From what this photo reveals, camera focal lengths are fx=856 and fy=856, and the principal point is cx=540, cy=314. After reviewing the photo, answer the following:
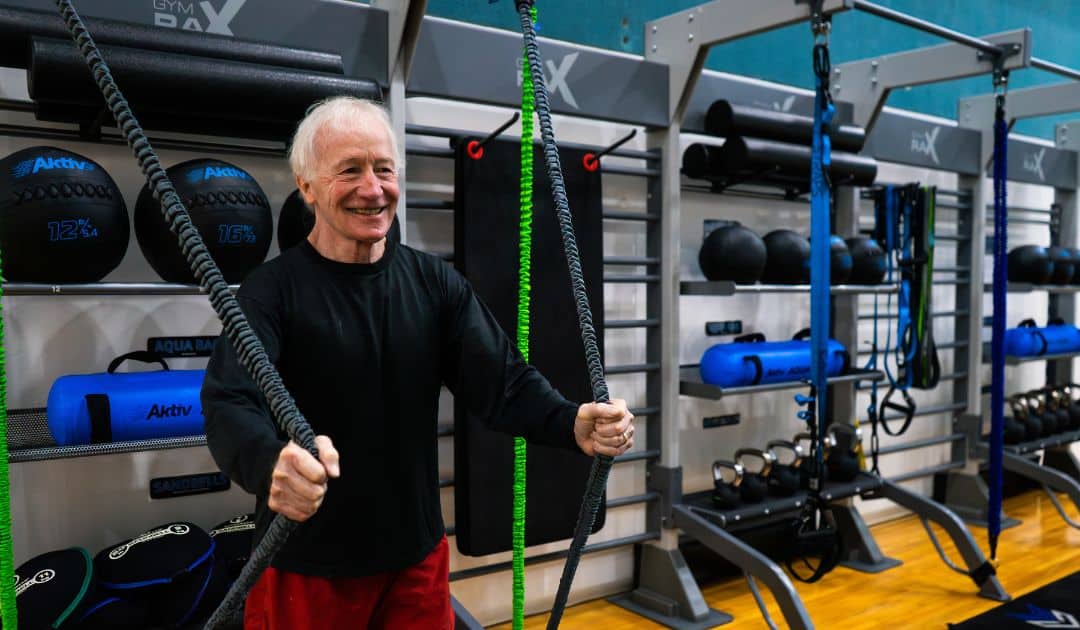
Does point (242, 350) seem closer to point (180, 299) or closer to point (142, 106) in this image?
point (142, 106)

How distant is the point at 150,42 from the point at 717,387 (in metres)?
2.33

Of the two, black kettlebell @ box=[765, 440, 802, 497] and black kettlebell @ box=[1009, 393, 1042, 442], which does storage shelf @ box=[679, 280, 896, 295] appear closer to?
black kettlebell @ box=[765, 440, 802, 497]

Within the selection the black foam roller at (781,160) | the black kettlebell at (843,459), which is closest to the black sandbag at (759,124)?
the black foam roller at (781,160)

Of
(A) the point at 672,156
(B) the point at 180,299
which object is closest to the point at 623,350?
(A) the point at 672,156

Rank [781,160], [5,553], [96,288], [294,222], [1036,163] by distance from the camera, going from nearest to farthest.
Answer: [5,553] < [96,288] < [294,222] < [781,160] < [1036,163]

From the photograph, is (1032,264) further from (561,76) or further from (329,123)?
(329,123)

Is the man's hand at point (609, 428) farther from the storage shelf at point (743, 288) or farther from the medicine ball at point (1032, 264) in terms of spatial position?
the medicine ball at point (1032, 264)

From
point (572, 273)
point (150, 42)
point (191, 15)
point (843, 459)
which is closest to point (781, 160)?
point (843, 459)

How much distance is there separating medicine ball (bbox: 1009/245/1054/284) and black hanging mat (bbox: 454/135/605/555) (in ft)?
10.0

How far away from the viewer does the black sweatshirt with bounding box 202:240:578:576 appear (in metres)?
1.50

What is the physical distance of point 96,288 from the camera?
2.20 meters

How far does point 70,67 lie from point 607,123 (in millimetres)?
2081

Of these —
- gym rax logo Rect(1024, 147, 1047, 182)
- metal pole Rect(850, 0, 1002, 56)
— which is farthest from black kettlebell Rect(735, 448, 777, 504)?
gym rax logo Rect(1024, 147, 1047, 182)

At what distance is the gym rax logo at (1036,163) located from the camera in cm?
521
